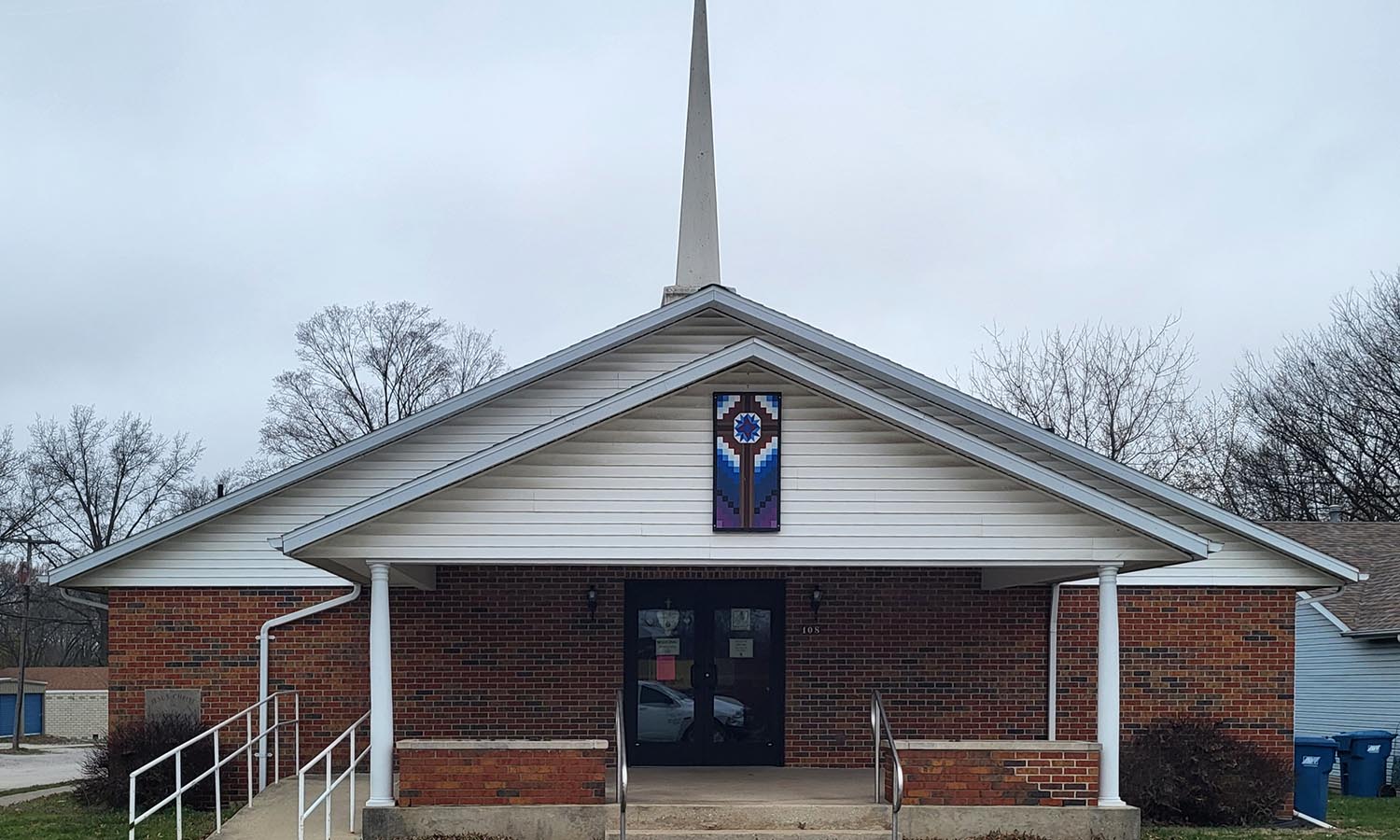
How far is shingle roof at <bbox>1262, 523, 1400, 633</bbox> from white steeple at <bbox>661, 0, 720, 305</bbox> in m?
10.8

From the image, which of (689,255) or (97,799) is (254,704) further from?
(689,255)

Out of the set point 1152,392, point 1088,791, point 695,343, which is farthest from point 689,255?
point 1152,392

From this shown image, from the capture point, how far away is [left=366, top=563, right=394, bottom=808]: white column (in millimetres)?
11602

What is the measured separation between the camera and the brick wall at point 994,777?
12086 millimetres

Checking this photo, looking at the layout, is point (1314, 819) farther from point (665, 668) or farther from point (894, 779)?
point (665, 668)

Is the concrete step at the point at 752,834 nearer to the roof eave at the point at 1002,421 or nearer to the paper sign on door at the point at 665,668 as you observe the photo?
the paper sign on door at the point at 665,668

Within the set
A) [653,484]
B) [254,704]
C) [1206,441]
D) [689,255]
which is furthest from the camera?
[1206,441]

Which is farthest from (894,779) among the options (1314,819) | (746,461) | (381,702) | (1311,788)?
(1311,788)

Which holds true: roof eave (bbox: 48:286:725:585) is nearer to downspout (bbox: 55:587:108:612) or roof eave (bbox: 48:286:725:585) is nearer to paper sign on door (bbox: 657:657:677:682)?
downspout (bbox: 55:587:108:612)

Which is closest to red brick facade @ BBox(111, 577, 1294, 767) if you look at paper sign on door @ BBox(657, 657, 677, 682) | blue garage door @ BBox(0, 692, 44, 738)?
paper sign on door @ BBox(657, 657, 677, 682)

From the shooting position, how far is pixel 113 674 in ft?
50.8

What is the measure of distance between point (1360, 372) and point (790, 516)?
101 ft

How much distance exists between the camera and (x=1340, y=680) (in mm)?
23344

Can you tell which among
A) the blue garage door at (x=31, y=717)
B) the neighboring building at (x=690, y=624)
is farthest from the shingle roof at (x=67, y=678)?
the neighboring building at (x=690, y=624)
